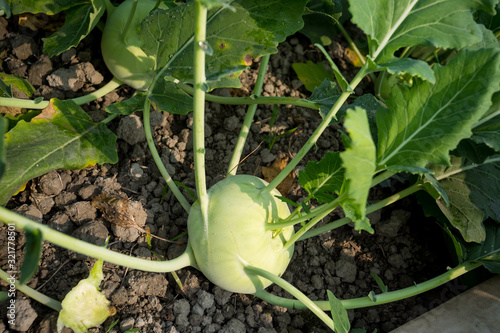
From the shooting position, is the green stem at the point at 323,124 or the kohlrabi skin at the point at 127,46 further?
the kohlrabi skin at the point at 127,46

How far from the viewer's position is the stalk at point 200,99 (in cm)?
101

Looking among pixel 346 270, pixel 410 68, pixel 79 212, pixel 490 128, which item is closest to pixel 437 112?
pixel 410 68

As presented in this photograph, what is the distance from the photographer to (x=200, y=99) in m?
1.15

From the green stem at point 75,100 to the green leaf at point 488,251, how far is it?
5.17ft

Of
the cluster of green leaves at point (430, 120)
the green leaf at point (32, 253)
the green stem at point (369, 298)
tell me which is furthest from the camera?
the green stem at point (369, 298)

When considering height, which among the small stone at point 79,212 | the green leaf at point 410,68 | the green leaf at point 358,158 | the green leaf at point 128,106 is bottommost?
the small stone at point 79,212

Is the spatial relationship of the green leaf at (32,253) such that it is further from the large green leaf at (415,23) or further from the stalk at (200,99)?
the large green leaf at (415,23)

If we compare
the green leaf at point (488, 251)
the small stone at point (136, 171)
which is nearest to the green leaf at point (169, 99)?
the small stone at point (136, 171)

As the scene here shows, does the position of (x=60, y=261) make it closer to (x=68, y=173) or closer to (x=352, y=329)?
(x=68, y=173)

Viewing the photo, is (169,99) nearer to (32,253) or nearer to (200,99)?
(200,99)

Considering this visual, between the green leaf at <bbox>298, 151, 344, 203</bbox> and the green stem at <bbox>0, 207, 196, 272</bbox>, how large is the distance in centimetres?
48

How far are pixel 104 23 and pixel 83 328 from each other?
1.29 meters

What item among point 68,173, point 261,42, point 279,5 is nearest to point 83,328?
point 68,173

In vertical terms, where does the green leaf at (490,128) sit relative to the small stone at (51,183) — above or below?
above
